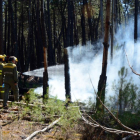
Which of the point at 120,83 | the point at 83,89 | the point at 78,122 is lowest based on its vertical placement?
the point at 83,89

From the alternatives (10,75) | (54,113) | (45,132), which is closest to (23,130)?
(45,132)

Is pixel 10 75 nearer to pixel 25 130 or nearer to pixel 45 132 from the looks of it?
pixel 25 130

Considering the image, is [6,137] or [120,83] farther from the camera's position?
[120,83]

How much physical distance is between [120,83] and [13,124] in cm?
261

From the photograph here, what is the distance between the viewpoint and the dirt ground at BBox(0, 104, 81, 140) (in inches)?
192

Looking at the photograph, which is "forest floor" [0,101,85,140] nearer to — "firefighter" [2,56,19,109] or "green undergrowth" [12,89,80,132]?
"green undergrowth" [12,89,80,132]

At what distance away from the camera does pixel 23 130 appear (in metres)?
5.44

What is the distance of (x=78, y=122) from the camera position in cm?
496

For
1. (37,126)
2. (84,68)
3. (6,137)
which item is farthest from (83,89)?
(6,137)

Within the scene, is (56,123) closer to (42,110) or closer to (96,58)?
(42,110)

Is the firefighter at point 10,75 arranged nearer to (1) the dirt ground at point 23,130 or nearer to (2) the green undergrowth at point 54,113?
(2) the green undergrowth at point 54,113

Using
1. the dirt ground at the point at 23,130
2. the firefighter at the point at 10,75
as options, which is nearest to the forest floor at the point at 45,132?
the dirt ground at the point at 23,130

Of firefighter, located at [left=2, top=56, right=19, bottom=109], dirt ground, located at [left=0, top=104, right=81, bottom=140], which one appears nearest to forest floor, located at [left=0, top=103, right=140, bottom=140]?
dirt ground, located at [left=0, top=104, right=81, bottom=140]

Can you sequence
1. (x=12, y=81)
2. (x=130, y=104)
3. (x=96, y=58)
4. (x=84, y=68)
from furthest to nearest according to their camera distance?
(x=96, y=58)
(x=84, y=68)
(x=12, y=81)
(x=130, y=104)
